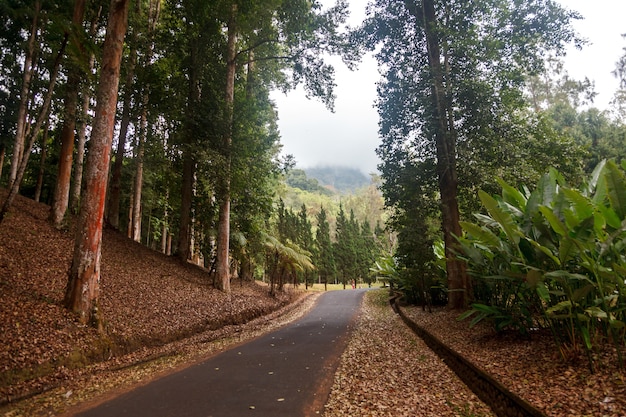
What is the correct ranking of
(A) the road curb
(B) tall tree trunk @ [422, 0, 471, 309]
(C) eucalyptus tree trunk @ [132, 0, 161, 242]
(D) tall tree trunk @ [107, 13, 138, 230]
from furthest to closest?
1. (C) eucalyptus tree trunk @ [132, 0, 161, 242]
2. (D) tall tree trunk @ [107, 13, 138, 230]
3. (B) tall tree trunk @ [422, 0, 471, 309]
4. (A) the road curb

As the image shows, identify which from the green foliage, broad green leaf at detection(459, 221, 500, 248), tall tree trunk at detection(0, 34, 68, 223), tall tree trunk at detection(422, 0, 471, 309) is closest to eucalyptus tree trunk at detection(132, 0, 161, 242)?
tall tree trunk at detection(0, 34, 68, 223)

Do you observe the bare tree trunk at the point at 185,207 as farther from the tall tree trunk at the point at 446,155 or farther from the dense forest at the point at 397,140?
the tall tree trunk at the point at 446,155

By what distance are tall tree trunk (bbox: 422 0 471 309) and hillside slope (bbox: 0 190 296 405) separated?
692 centimetres

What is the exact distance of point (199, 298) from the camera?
11219mm

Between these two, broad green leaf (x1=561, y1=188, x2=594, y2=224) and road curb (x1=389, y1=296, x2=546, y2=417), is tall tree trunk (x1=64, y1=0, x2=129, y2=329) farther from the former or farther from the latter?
broad green leaf (x1=561, y1=188, x2=594, y2=224)

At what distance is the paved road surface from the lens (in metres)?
3.81

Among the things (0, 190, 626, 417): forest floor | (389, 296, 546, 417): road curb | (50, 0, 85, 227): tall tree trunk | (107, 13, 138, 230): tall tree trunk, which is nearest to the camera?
(389, 296, 546, 417): road curb

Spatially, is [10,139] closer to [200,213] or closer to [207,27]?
[200,213]

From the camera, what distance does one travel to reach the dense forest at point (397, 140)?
4.03m

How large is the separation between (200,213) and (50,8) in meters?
9.29

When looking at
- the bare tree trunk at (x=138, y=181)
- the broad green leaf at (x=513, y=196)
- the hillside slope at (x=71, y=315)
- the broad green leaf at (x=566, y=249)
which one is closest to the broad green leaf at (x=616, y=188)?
the broad green leaf at (x=566, y=249)

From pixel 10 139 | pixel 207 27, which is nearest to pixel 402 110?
pixel 207 27

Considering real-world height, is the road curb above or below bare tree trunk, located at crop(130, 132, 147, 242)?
below

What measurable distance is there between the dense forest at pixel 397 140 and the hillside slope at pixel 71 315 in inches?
25.8
